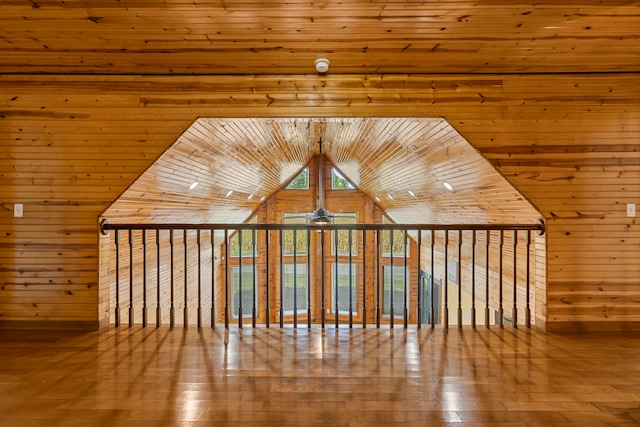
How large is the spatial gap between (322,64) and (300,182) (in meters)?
7.39

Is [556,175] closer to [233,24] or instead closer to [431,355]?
[431,355]

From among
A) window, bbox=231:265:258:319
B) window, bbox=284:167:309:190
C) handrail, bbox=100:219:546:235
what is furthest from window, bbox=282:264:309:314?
handrail, bbox=100:219:546:235

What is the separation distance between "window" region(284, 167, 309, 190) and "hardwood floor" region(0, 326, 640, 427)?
24.1 feet

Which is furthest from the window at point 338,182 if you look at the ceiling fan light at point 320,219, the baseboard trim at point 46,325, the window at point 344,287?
the baseboard trim at point 46,325

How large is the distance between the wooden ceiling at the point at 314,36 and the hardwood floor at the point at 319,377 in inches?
81.5

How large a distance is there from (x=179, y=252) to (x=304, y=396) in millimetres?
4823

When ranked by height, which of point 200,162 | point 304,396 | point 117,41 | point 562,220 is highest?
point 117,41

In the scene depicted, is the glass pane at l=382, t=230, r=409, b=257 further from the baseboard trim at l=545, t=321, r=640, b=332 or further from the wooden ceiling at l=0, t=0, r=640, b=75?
the wooden ceiling at l=0, t=0, r=640, b=75

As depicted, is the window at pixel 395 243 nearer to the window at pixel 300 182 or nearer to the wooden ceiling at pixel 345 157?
the window at pixel 300 182

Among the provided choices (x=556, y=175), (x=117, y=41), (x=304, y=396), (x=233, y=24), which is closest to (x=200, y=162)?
(x=117, y=41)

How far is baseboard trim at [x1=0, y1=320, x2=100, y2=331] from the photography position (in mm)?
2945

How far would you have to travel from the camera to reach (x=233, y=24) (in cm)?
231

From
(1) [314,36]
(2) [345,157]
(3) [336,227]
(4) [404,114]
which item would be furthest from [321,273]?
(1) [314,36]

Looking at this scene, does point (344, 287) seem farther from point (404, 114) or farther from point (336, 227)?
point (404, 114)
